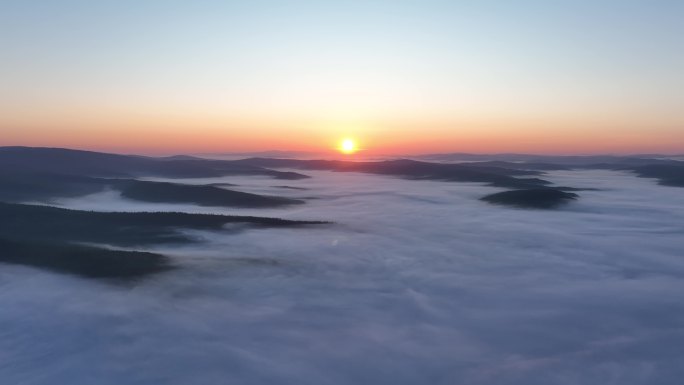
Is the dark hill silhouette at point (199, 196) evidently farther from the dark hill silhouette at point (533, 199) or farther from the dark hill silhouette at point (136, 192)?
the dark hill silhouette at point (533, 199)

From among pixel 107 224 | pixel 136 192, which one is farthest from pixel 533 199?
pixel 136 192

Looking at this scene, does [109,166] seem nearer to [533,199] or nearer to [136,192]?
[136,192]

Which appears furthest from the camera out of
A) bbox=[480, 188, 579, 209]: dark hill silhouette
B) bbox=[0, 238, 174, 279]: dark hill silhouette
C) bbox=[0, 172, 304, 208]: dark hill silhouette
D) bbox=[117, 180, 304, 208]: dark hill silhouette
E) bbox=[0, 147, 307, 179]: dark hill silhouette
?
bbox=[0, 147, 307, 179]: dark hill silhouette

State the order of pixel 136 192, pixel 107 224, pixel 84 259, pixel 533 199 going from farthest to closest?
1. pixel 136 192
2. pixel 533 199
3. pixel 107 224
4. pixel 84 259

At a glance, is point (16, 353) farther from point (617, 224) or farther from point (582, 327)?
point (617, 224)

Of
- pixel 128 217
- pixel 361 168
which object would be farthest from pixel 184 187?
pixel 361 168

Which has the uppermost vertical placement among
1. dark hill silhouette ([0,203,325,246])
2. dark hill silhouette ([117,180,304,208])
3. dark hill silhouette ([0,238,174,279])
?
dark hill silhouette ([117,180,304,208])

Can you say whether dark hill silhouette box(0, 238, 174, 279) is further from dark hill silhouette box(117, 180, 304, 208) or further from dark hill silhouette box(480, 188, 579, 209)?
dark hill silhouette box(480, 188, 579, 209)

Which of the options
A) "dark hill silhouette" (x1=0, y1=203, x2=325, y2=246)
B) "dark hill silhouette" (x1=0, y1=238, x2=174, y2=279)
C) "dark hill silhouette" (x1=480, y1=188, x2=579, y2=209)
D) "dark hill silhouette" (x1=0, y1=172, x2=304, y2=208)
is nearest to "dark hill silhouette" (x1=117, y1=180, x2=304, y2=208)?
"dark hill silhouette" (x1=0, y1=172, x2=304, y2=208)
